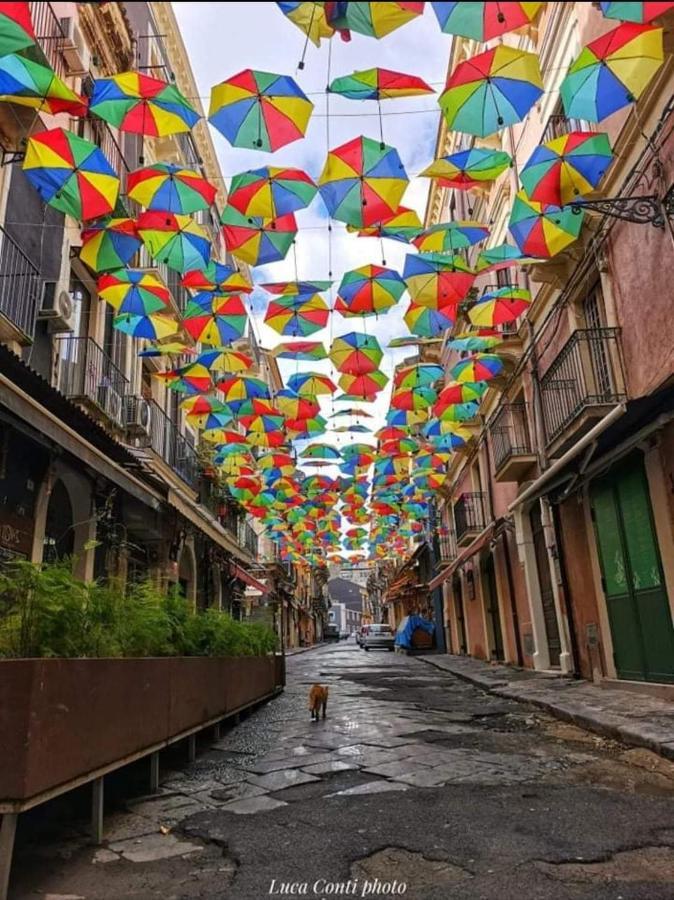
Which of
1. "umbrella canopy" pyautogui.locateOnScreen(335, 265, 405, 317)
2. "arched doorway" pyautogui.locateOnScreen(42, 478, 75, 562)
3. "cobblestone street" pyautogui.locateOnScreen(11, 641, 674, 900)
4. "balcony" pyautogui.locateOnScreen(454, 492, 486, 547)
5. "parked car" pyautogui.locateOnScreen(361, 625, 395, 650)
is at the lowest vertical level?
"cobblestone street" pyautogui.locateOnScreen(11, 641, 674, 900)

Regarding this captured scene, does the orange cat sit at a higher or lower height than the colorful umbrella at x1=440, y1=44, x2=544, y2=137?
lower

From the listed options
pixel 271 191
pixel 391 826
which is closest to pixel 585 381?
pixel 271 191

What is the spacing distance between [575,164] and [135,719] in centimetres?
745

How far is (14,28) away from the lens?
5.60 metres

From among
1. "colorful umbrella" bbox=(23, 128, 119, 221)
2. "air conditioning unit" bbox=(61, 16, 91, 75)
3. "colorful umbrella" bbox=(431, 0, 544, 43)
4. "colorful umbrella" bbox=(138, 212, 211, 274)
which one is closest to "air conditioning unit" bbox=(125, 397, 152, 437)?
"colorful umbrella" bbox=(138, 212, 211, 274)

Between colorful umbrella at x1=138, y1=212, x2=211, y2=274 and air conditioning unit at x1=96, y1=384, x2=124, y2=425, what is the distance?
4.21 m

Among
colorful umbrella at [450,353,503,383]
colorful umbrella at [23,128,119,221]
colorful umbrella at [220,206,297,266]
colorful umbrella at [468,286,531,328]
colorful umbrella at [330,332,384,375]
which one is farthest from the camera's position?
colorful umbrella at [450,353,503,383]

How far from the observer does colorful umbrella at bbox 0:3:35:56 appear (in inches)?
218

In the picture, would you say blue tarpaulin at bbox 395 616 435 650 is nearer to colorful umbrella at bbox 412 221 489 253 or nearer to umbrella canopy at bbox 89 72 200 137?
colorful umbrella at bbox 412 221 489 253

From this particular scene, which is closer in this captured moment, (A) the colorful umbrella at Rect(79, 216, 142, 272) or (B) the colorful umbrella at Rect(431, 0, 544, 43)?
(B) the colorful umbrella at Rect(431, 0, 544, 43)

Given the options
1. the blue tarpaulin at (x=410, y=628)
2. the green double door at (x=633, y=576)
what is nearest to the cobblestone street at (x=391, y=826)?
the green double door at (x=633, y=576)

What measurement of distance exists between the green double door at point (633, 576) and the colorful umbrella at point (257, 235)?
582 cm

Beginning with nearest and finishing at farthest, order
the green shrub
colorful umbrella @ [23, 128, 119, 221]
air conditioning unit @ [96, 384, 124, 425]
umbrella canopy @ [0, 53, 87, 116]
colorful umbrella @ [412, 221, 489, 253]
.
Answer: the green shrub → umbrella canopy @ [0, 53, 87, 116] → colorful umbrella @ [23, 128, 119, 221] → colorful umbrella @ [412, 221, 489, 253] → air conditioning unit @ [96, 384, 124, 425]

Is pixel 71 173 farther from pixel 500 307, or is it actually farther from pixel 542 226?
pixel 500 307
